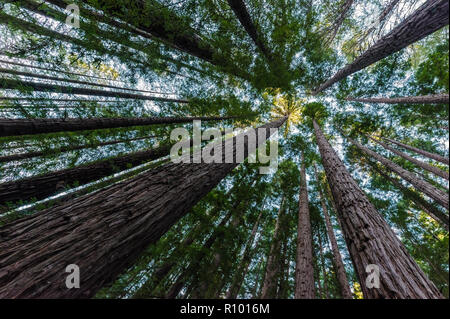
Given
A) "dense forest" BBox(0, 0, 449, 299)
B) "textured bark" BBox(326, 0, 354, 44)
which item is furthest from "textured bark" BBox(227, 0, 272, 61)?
"textured bark" BBox(326, 0, 354, 44)

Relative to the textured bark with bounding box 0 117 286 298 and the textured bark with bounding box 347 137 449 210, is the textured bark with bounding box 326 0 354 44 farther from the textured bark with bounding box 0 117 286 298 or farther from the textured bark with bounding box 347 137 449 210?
the textured bark with bounding box 0 117 286 298

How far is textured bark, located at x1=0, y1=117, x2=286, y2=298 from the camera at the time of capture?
1036mm

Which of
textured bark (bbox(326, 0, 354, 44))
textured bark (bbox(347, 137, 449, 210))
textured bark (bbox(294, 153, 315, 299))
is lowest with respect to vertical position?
textured bark (bbox(294, 153, 315, 299))

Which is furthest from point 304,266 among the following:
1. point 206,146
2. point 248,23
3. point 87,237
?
point 248,23

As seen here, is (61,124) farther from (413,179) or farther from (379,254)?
(413,179)

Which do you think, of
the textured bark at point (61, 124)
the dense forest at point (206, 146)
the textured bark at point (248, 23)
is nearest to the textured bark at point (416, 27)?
the dense forest at point (206, 146)

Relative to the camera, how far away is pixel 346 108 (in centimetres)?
916

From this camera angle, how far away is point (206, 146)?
3789 millimetres

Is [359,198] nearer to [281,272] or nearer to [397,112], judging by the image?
[281,272]

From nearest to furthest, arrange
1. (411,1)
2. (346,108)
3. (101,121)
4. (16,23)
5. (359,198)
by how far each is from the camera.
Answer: (359,198)
(16,23)
(411,1)
(101,121)
(346,108)

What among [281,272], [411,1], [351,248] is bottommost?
[281,272]

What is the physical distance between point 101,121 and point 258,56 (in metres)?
5.67

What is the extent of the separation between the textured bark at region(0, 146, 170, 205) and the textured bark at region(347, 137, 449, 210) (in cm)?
601
